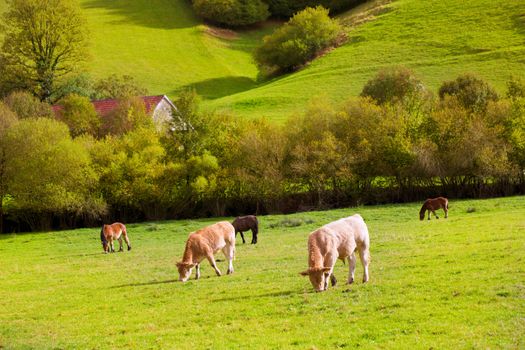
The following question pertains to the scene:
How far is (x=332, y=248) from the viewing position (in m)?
17.3

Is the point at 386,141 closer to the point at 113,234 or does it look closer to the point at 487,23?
the point at 113,234

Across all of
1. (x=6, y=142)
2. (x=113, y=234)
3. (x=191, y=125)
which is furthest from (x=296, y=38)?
(x=113, y=234)

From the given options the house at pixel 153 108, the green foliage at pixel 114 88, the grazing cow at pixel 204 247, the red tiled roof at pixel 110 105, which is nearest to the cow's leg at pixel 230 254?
the grazing cow at pixel 204 247

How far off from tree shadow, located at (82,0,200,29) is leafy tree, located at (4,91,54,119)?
181ft

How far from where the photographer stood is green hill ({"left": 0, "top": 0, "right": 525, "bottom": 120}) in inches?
3082

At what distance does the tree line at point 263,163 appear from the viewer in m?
49.5

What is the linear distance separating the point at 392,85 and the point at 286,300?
2101 inches

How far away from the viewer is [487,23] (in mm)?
91500

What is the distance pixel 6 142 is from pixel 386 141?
2903cm

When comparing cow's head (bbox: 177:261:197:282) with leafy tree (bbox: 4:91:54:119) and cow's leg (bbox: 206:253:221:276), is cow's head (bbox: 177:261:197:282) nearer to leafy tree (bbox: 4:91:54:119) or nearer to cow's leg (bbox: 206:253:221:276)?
cow's leg (bbox: 206:253:221:276)

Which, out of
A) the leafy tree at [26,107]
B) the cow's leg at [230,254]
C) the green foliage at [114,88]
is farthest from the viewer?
the green foliage at [114,88]

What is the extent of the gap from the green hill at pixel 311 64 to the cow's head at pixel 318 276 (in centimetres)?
5365

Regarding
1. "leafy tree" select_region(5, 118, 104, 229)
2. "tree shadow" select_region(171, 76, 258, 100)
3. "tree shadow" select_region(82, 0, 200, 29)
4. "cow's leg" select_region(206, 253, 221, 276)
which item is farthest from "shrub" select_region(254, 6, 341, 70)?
"cow's leg" select_region(206, 253, 221, 276)

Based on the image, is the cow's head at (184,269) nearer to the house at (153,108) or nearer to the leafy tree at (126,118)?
the leafy tree at (126,118)
